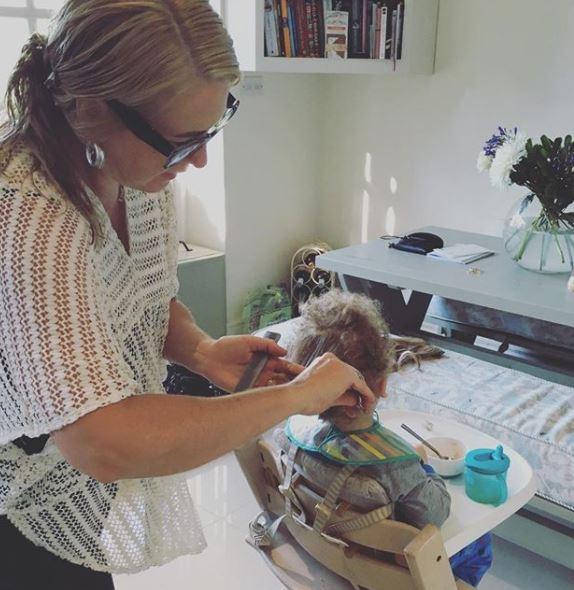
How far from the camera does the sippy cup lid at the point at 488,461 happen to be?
1.42 meters

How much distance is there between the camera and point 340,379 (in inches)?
38.8

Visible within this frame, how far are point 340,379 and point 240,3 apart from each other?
8.02ft

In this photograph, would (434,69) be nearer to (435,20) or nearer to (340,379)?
(435,20)

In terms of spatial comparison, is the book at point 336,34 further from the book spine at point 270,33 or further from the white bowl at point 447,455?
the white bowl at point 447,455

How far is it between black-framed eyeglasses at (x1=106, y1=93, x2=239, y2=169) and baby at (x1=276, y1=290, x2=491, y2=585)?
604 mm

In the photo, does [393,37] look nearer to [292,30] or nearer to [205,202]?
[292,30]

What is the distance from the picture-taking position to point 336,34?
10.5 feet

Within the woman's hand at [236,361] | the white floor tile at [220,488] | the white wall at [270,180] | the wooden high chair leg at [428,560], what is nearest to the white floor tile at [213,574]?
the white floor tile at [220,488]

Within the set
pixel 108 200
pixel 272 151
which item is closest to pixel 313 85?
pixel 272 151

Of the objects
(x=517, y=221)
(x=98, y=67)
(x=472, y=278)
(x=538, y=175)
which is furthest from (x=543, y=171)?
(x=98, y=67)

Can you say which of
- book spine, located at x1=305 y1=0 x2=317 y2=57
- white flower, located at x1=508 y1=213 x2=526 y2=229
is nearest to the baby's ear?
white flower, located at x1=508 y1=213 x2=526 y2=229

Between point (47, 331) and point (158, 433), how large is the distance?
155 mm

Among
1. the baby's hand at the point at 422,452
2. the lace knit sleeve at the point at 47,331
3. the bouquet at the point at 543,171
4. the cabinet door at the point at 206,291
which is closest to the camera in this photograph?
the lace knit sleeve at the point at 47,331

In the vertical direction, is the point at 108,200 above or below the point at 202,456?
above
